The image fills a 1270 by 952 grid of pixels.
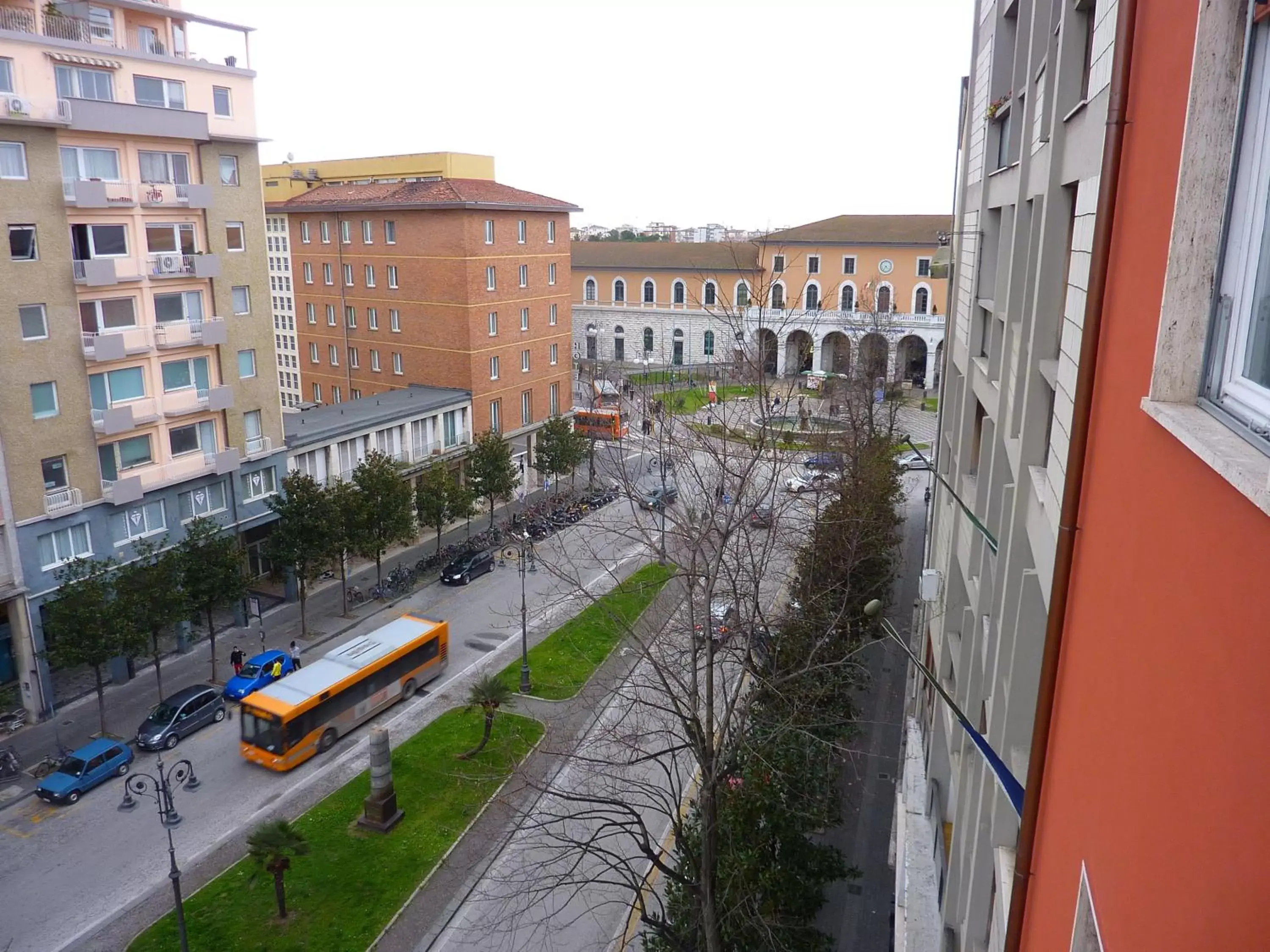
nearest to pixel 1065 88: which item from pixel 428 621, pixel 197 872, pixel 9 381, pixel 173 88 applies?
pixel 197 872

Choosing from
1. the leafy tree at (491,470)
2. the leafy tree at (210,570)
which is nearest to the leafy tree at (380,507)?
the leafy tree at (210,570)

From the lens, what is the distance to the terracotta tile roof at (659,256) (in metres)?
65.8

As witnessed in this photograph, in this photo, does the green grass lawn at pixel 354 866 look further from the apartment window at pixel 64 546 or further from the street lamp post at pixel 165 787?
the apartment window at pixel 64 546

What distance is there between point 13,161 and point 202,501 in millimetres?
9543

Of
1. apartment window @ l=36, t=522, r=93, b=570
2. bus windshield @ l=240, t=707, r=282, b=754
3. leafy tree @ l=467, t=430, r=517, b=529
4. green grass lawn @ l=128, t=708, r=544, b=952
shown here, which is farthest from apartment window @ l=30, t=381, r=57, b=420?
leafy tree @ l=467, t=430, r=517, b=529

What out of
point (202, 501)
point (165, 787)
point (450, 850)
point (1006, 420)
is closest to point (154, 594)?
point (202, 501)

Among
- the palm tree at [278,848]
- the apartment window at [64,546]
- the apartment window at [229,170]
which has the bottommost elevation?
the palm tree at [278,848]

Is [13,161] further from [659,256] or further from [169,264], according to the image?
[659,256]

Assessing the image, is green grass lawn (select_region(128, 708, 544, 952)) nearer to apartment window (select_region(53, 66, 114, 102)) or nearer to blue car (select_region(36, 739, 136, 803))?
blue car (select_region(36, 739, 136, 803))

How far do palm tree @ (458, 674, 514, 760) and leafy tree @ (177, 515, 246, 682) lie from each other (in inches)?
297

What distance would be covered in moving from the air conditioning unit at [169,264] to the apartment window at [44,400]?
4215 mm

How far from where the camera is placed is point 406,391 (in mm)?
36781

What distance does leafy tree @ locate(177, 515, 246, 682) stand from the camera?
21.6 metres

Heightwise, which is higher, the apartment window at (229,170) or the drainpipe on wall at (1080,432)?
the apartment window at (229,170)
